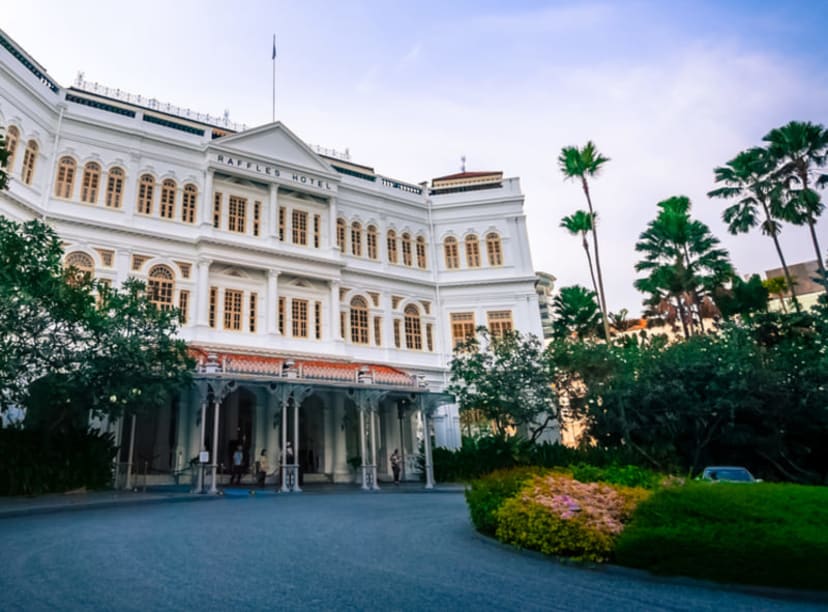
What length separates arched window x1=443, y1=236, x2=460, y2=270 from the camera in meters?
31.6

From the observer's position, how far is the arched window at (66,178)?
22016 millimetres

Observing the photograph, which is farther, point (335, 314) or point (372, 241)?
point (372, 241)

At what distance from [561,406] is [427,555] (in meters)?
17.1

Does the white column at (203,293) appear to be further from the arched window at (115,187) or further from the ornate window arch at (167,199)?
the arched window at (115,187)

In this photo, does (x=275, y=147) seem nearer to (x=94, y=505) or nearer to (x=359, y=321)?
(x=359, y=321)

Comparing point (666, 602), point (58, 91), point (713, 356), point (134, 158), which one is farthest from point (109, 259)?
point (713, 356)

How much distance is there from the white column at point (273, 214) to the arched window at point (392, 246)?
679 centimetres

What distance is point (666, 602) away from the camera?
5711mm

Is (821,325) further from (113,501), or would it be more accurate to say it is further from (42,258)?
(42,258)

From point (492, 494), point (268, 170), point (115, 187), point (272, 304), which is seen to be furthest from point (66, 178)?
point (492, 494)

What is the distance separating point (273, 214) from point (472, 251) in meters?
11.4

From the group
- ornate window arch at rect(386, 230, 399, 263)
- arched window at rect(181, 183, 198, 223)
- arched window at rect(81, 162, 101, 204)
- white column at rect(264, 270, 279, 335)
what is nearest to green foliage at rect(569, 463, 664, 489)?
white column at rect(264, 270, 279, 335)

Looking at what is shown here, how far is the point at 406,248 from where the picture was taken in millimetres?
31141

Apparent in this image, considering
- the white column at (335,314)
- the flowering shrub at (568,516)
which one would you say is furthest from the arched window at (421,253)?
the flowering shrub at (568,516)
